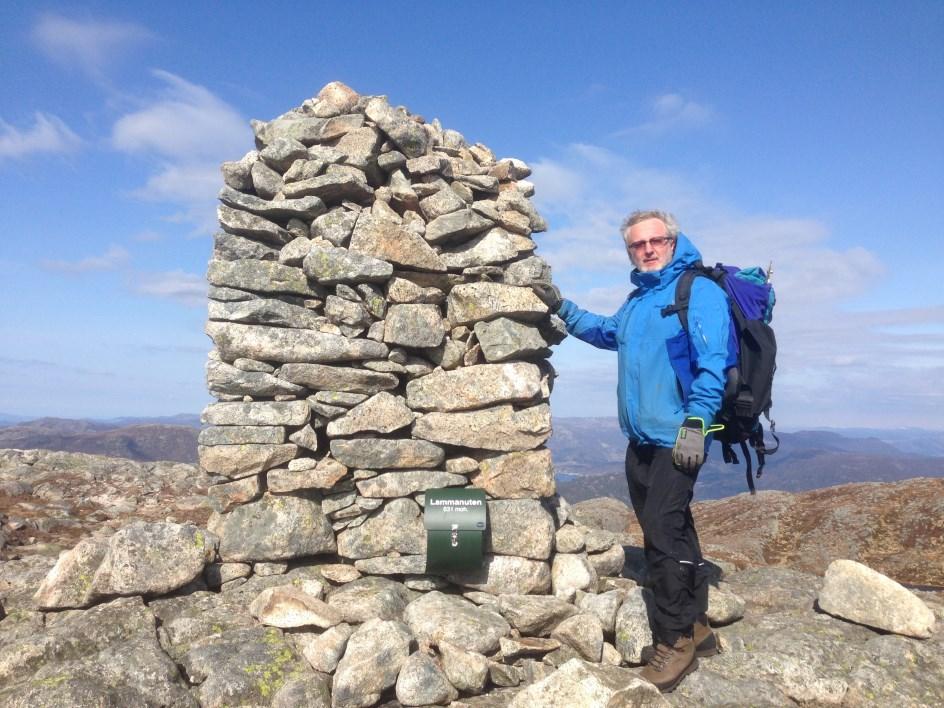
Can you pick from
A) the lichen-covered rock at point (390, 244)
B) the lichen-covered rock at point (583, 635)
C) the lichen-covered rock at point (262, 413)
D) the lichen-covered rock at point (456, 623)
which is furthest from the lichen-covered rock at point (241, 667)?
the lichen-covered rock at point (390, 244)

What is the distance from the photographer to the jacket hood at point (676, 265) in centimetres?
700

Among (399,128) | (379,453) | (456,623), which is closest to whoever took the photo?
(456,623)

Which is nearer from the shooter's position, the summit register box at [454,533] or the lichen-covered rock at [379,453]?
the summit register box at [454,533]

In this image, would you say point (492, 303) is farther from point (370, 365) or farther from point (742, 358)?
point (742, 358)

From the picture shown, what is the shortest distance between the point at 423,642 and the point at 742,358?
4.71m

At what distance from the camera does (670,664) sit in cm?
623

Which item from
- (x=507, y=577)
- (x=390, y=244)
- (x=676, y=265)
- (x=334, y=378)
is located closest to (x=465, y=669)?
(x=507, y=577)

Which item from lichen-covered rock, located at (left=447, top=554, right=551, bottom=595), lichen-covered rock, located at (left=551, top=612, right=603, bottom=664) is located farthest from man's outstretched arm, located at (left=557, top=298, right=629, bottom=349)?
lichen-covered rock, located at (left=551, top=612, right=603, bottom=664)

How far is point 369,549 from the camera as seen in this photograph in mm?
7781

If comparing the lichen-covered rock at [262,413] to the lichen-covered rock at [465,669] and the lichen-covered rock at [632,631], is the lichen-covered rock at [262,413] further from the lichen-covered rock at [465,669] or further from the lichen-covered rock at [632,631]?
the lichen-covered rock at [632,631]

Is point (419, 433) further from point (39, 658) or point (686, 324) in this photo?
point (39, 658)

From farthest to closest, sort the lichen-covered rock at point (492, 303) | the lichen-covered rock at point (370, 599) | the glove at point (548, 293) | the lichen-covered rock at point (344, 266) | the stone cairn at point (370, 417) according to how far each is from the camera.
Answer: the glove at point (548, 293)
the lichen-covered rock at point (492, 303)
the lichen-covered rock at point (344, 266)
the stone cairn at point (370, 417)
the lichen-covered rock at point (370, 599)

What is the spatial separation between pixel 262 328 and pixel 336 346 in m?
1.06

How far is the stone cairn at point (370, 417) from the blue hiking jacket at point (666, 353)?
1.55 metres
